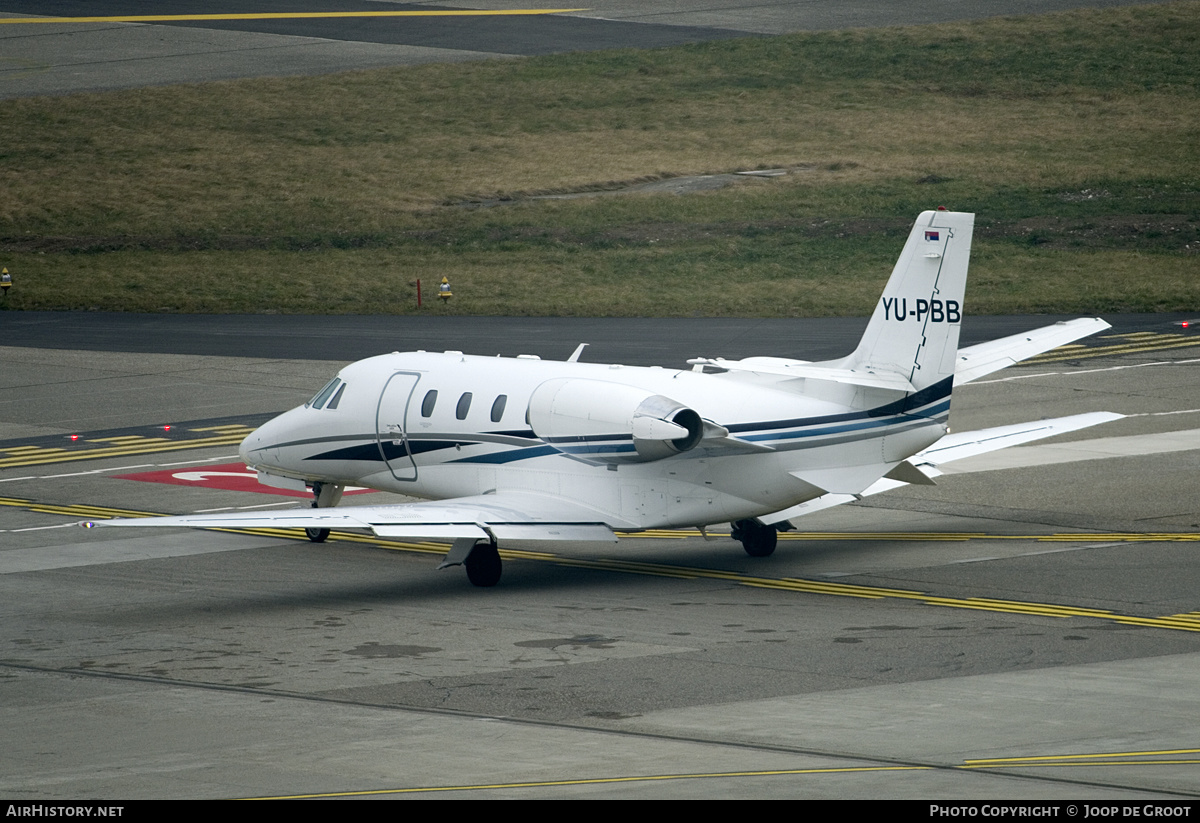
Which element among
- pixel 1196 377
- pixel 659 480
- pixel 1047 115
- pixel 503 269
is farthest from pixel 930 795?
pixel 1047 115

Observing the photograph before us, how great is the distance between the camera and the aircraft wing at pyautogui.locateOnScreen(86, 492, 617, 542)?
87.6ft

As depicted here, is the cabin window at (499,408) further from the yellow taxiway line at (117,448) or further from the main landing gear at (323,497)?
the yellow taxiway line at (117,448)

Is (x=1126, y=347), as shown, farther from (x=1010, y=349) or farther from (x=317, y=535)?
(x=317, y=535)

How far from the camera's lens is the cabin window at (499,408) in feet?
97.0

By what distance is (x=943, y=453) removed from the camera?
30812 millimetres

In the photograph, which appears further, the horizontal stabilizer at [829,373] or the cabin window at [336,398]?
the cabin window at [336,398]

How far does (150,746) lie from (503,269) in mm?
51780

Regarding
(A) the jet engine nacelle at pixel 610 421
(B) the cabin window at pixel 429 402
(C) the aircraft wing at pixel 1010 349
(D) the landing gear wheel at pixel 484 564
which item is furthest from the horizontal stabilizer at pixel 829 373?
(B) the cabin window at pixel 429 402

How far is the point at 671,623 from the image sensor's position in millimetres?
25125

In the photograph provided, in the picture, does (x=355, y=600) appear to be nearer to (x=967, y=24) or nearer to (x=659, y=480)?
(x=659, y=480)

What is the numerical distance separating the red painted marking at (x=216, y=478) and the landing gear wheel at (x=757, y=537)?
9982 mm

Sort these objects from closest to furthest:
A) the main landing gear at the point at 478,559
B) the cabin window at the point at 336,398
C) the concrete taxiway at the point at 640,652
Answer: the concrete taxiway at the point at 640,652
the main landing gear at the point at 478,559
the cabin window at the point at 336,398

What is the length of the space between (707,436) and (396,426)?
6.50 meters

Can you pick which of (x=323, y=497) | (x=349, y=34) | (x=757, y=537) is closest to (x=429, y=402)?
(x=323, y=497)
